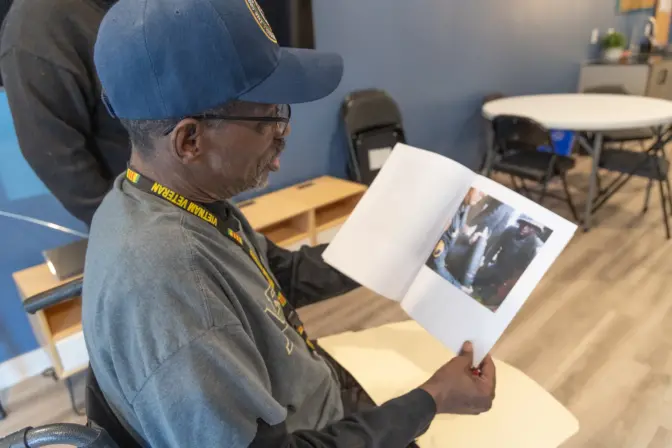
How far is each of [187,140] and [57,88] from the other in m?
0.85

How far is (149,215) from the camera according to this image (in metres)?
0.59

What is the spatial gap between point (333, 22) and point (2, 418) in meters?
2.25

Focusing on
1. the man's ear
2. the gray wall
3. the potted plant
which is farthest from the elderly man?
the potted plant

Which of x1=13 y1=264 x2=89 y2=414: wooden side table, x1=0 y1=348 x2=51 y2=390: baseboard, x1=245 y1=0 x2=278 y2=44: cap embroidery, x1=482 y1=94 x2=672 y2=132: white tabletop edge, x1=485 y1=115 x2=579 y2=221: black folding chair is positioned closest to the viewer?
x1=245 y1=0 x2=278 y2=44: cap embroidery

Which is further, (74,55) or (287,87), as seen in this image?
(74,55)

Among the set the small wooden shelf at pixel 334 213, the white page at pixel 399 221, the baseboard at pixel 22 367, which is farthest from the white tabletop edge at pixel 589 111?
the baseboard at pixel 22 367

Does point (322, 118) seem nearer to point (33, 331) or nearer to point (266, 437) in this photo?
point (33, 331)

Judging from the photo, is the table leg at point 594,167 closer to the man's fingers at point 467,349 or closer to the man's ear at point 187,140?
the man's fingers at point 467,349

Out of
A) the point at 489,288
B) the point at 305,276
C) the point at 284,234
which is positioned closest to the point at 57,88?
the point at 305,276

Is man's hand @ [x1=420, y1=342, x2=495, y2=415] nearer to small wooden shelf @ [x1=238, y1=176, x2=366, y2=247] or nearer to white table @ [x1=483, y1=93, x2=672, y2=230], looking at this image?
small wooden shelf @ [x1=238, y1=176, x2=366, y2=247]

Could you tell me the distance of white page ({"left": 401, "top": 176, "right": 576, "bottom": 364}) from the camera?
0.76 metres

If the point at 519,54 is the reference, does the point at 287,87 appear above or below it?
above

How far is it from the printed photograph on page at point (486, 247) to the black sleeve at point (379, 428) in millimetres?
205

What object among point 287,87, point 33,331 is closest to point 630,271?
point 287,87
